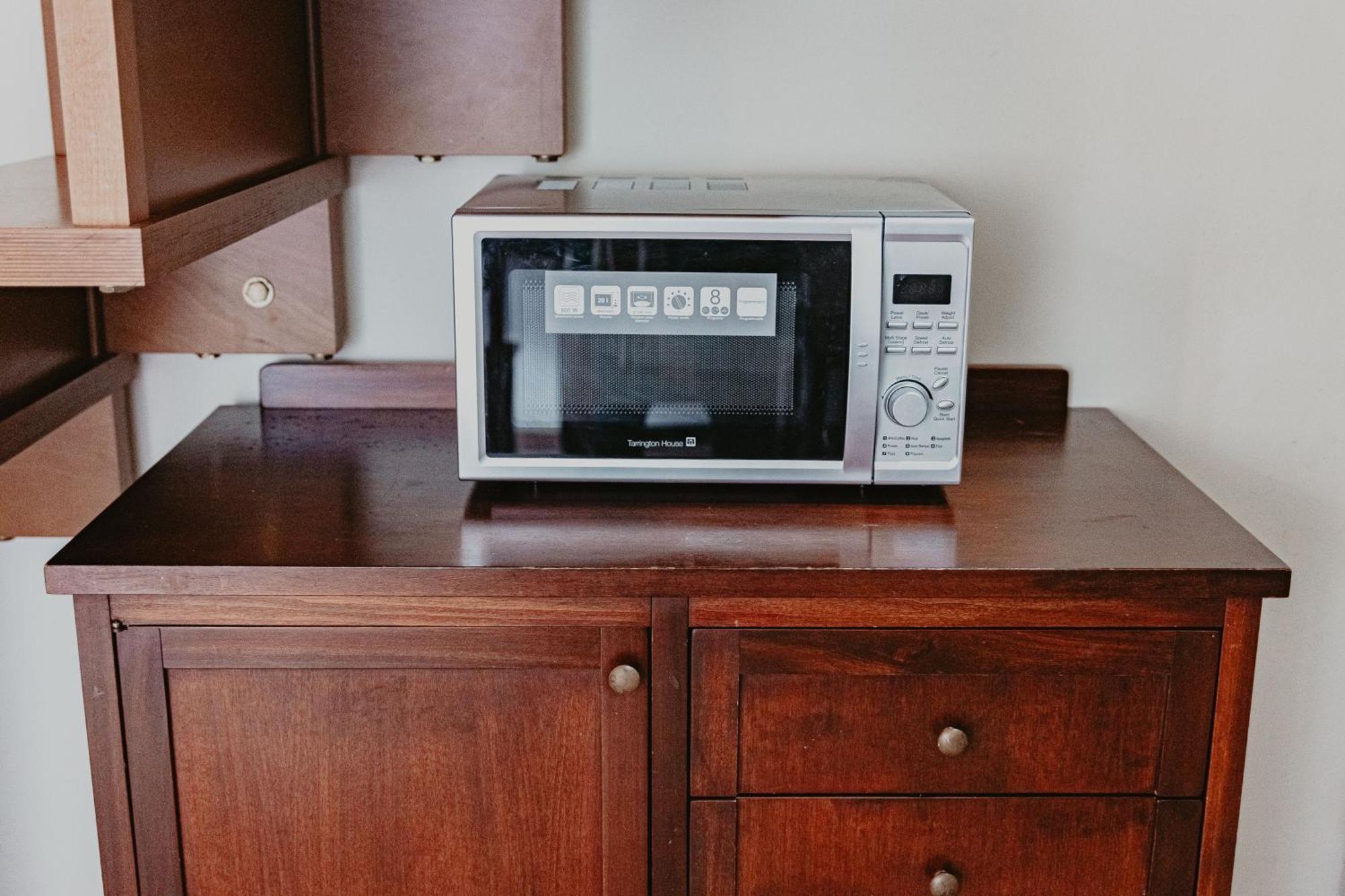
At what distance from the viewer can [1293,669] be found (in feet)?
5.82

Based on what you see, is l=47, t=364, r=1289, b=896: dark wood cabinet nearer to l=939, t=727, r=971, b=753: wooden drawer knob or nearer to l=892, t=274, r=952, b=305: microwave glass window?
l=939, t=727, r=971, b=753: wooden drawer knob

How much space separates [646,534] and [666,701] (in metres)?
0.16

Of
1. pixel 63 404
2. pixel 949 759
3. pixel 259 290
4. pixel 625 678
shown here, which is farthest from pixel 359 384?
pixel 949 759

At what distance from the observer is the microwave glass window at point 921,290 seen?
129 centimetres

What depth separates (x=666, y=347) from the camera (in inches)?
52.2

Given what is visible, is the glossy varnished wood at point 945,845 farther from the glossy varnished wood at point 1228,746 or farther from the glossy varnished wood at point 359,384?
the glossy varnished wood at point 359,384

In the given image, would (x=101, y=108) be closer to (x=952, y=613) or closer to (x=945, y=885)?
(x=952, y=613)

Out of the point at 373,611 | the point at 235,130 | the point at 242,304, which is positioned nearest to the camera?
the point at 373,611

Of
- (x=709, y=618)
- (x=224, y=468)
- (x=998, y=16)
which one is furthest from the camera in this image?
(x=998, y=16)

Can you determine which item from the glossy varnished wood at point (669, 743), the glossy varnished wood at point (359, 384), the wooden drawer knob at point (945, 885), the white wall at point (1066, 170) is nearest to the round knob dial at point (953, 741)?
the wooden drawer knob at point (945, 885)

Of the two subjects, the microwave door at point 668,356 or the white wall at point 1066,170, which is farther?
the white wall at point 1066,170

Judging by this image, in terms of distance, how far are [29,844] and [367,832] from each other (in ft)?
2.86

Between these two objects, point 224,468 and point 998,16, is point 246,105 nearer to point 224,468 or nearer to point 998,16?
point 224,468

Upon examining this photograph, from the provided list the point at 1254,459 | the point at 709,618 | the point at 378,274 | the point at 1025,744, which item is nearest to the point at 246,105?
the point at 378,274
